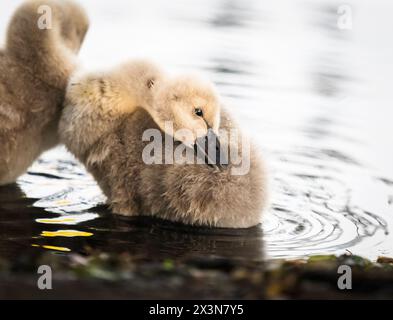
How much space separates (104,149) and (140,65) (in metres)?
0.68

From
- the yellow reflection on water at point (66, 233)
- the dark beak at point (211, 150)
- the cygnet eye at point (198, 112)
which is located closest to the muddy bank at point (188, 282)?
the yellow reflection on water at point (66, 233)

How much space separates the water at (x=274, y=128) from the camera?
5820 mm

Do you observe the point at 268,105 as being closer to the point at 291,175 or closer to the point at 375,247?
the point at 291,175

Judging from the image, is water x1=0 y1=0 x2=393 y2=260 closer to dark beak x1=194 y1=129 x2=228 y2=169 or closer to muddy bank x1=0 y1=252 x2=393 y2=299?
dark beak x1=194 y1=129 x2=228 y2=169

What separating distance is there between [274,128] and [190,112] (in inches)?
94.7

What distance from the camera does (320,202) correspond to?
6684 mm

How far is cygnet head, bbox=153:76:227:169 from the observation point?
20.0 feet

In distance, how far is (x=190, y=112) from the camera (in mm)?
6160

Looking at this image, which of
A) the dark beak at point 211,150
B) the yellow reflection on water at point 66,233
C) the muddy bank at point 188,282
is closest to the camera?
the muddy bank at point 188,282

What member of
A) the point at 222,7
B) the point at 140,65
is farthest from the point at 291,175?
the point at 222,7

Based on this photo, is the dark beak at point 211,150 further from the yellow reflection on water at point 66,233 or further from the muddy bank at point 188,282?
the muddy bank at point 188,282
